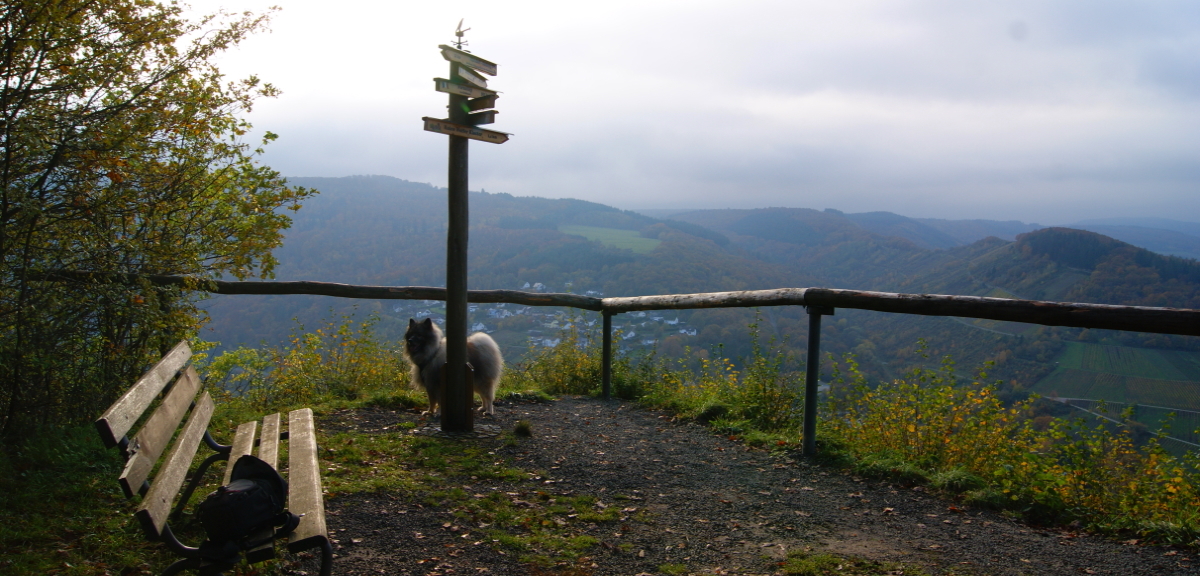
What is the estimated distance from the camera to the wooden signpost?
596 cm

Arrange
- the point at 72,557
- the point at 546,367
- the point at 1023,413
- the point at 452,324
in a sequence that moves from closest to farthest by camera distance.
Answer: the point at 72,557 → the point at 1023,413 → the point at 452,324 → the point at 546,367

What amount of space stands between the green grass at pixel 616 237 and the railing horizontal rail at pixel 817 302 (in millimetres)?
30756

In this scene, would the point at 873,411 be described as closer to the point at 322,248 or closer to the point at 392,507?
the point at 392,507

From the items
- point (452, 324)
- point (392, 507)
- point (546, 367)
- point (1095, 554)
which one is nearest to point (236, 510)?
point (392, 507)

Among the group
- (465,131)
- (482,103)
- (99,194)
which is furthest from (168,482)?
(482,103)

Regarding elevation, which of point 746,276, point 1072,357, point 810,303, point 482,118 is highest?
point 482,118

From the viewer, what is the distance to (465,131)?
594cm

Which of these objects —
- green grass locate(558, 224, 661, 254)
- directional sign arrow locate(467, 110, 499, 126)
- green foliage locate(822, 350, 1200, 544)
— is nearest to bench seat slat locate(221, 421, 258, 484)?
directional sign arrow locate(467, 110, 499, 126)

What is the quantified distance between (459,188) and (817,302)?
334 cm

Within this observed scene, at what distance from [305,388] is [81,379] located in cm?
282

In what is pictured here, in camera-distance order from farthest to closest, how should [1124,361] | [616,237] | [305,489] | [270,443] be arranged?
1. [616,237]
2. [1124,361]
3. [270,443]
4. [305,489]

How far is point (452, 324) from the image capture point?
6.24 m

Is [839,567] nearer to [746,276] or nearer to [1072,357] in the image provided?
[1072,357]

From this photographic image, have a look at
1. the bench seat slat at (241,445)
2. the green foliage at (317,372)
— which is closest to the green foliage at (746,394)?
the green foliage at (317,372)
